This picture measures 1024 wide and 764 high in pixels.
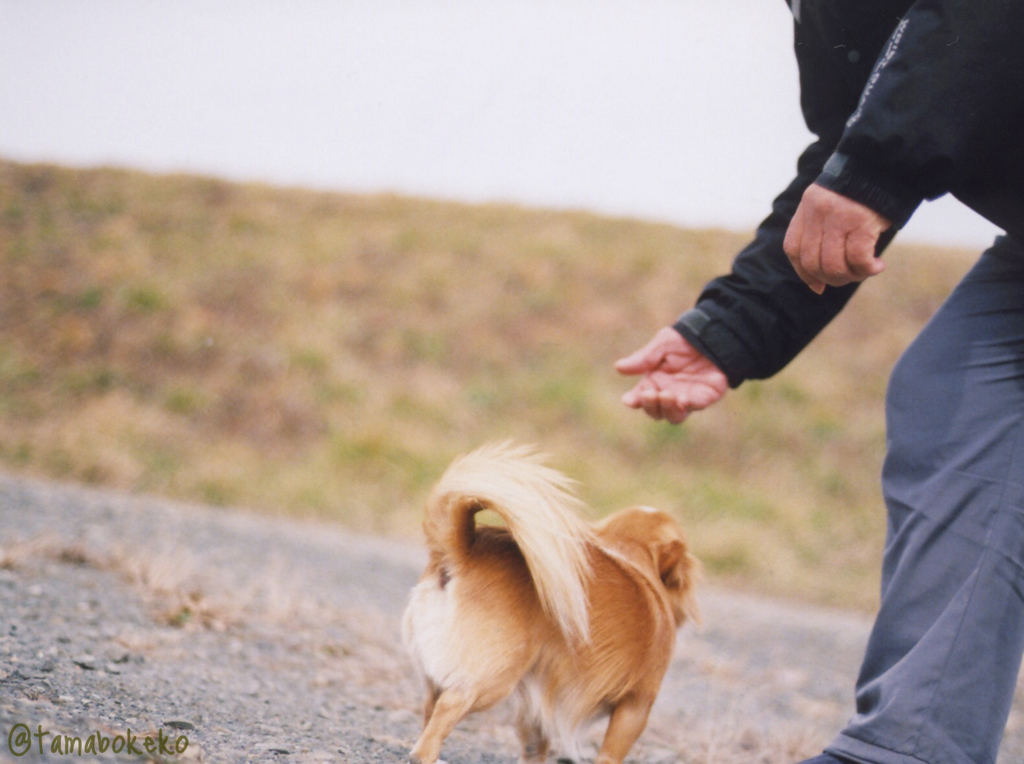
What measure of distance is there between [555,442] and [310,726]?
23.3 ft

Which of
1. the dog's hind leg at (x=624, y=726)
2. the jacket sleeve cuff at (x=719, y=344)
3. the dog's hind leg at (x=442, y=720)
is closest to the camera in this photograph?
the dog's hind leg at (x=442, y=720)

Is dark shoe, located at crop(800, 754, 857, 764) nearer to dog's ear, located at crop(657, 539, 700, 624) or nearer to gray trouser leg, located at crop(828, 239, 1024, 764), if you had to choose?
gray trouser leg, located at crop(828, 239, 1024, 764)

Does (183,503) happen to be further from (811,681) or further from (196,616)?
(811,681)

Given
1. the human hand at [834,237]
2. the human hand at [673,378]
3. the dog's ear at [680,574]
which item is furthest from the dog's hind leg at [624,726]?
the human hand at [834,237]

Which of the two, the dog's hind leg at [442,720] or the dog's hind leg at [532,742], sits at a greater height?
the dog's hind leg at [442,720]

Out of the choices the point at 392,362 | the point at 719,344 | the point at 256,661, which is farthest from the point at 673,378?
the point at 392,362

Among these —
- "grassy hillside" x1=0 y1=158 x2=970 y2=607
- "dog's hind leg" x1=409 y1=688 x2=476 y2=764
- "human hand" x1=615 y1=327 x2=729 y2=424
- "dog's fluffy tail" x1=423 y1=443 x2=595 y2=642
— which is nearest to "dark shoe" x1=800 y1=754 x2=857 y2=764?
"dog's fluffy tail" x1=423 y1=443 x2=595 y2=642

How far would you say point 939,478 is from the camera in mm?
1607

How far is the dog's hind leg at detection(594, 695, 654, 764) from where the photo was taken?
1794 mm

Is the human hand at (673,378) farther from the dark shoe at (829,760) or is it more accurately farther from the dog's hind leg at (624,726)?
the dark shoe at (829,760)

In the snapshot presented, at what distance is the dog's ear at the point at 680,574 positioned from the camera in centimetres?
201

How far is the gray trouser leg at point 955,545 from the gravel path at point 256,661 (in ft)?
2.79

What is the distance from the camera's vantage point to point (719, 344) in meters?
1.94

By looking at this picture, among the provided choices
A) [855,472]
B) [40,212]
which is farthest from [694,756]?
[40,212]
